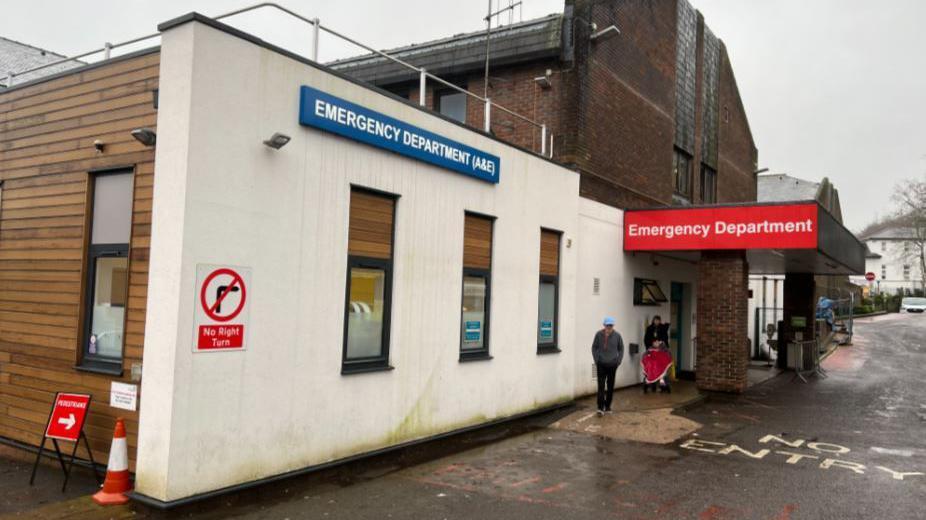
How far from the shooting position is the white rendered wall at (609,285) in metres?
13.6

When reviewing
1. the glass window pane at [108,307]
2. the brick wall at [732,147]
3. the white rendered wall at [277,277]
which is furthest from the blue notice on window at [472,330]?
the brick wall at [732,147]

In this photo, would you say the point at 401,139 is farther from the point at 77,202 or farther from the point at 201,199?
the point at 77,202

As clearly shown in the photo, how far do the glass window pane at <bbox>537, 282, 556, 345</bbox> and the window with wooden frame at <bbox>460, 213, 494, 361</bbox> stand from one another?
71.2 inches

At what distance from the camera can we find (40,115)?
8.30 metres

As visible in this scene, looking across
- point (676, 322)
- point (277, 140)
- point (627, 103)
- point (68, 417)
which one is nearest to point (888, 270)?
point (676, 322)

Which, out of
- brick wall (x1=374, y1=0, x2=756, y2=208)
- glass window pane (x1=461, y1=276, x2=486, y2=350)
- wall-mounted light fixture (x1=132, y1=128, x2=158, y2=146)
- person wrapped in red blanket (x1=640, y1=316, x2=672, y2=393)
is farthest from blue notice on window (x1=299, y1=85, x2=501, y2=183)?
person wrapped in red blanket (x1=640, y1=316, x2=672, y2=393)

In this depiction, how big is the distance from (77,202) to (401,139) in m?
3.99

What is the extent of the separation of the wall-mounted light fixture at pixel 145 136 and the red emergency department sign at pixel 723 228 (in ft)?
35.7

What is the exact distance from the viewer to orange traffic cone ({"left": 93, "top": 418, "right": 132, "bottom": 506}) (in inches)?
245

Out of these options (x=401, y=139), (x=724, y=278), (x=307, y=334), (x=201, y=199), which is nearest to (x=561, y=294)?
(x=724, y=278)

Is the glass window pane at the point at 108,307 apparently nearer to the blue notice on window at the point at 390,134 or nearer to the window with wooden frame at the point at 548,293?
the blue notice on window at the point at 390,134

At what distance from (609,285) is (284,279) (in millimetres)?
9082

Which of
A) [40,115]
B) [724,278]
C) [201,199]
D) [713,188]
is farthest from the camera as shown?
[713,188]

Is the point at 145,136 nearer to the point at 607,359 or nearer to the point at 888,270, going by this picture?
the point at 607,359
